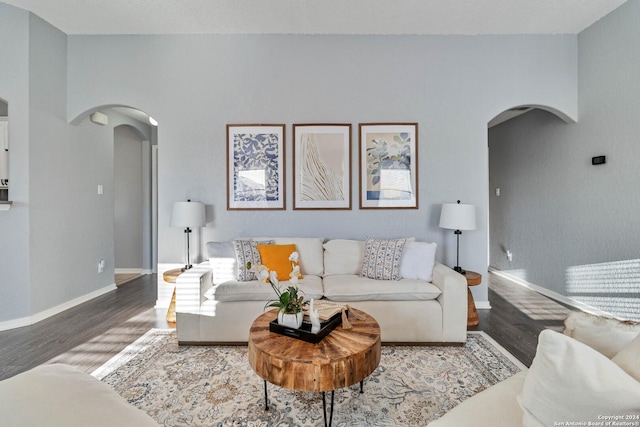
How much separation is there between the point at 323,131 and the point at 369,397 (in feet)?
8.77

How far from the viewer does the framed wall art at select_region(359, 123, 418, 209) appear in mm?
3520

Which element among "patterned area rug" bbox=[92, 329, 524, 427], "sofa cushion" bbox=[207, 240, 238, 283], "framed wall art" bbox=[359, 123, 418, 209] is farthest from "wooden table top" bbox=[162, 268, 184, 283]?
"framed wall art" bbox=[359, 123, 418, 209]

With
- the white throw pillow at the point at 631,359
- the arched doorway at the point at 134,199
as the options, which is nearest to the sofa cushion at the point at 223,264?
the white throw pillow at the point at 631,359

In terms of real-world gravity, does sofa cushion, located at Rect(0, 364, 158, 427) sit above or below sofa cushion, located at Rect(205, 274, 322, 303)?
above

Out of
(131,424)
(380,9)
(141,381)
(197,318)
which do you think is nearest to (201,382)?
(141,381)

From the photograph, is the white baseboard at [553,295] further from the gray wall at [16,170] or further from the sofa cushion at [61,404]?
the gray wall at [16,170]

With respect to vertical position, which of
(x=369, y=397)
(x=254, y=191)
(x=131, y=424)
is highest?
(x=254, y=191)

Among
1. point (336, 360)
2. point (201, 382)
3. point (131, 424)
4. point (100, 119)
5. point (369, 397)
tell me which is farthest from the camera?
point (100, 119)

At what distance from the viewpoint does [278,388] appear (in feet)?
6.59

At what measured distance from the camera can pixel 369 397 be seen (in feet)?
6.24

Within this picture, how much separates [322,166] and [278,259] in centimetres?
126

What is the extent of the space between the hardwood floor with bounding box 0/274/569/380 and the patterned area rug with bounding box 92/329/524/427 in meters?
0.22

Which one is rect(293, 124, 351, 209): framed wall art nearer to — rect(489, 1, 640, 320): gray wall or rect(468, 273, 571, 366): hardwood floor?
rect(468, 273, 571, 366): hardwood floor

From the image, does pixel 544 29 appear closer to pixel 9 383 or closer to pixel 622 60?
pixel 622 60
